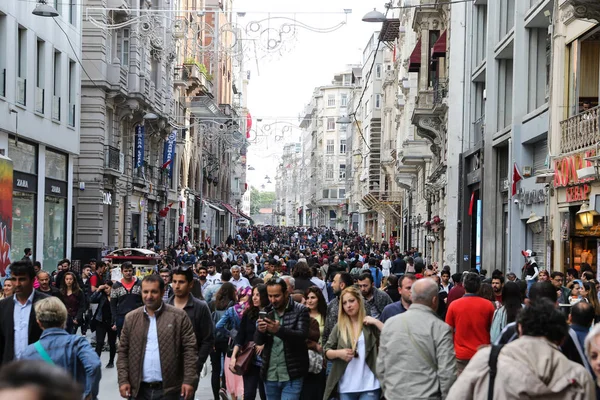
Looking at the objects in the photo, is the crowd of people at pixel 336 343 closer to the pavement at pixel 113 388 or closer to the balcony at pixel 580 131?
the pavement at pixel 113 388

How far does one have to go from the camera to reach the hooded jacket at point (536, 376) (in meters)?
4.82

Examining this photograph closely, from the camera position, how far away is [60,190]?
29.4 meters

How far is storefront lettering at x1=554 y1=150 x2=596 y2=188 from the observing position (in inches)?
709

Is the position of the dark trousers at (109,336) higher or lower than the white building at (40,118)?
lower

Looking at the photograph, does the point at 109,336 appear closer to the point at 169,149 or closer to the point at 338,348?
the point at 338,348

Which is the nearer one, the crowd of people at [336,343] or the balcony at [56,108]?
the crowd of people at [336,343]

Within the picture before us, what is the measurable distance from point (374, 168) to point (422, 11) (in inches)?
1554

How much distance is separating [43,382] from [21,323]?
18.0 feet

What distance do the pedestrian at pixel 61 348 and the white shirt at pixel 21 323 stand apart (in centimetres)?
91

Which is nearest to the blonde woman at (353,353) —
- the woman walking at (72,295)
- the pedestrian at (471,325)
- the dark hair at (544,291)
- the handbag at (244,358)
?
the handbag at (244,358)

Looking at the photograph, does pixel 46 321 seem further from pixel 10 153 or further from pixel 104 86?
pixel 104 86

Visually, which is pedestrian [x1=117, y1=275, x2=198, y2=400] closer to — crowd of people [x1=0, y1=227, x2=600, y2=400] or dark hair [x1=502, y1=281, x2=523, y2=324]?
crowd of people [x1=0, y1=227, x2=600, y2=400]

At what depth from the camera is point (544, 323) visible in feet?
16.2

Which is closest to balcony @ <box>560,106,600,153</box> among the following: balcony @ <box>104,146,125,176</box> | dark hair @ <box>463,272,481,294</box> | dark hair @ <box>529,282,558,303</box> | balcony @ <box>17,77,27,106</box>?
dark hair @ <box>463,272,481,294</box>
